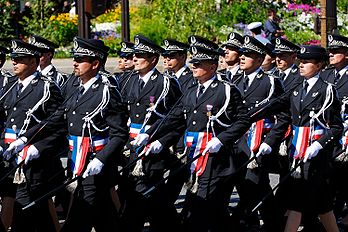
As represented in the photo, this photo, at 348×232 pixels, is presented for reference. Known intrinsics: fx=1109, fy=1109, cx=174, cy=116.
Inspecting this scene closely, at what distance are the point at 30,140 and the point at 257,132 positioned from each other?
7.03 feet

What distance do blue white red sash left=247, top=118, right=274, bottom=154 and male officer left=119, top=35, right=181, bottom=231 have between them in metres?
0.71

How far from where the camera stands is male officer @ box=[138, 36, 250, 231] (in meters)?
8.35

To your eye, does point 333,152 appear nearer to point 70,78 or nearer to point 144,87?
point 144,87

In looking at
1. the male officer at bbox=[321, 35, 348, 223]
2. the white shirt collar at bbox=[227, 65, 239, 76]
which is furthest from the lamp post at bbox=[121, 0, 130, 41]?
the male officer at bbox=[321, 35, 348, 223]

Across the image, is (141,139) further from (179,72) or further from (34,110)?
(179,72)

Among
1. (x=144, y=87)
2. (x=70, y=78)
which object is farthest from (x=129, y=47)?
(x=144, y=87)

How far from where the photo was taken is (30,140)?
332 inches

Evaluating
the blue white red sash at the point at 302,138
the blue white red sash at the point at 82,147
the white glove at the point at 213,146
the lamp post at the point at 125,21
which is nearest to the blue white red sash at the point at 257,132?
the blue white red sash at the point at 302,138

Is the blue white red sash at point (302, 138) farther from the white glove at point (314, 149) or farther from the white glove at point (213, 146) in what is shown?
the white glove at point (213, 146)

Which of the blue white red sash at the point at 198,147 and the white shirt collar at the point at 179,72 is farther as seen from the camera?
the white shirt collar at the point at 179,72

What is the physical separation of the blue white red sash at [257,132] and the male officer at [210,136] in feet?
2.85

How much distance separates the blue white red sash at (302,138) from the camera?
28.4 ft

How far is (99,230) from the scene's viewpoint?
27.6 ft

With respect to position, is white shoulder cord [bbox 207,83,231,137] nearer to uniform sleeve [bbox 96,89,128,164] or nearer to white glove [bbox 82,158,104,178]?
uniform sleeve [bbox 96,89,128,164]
